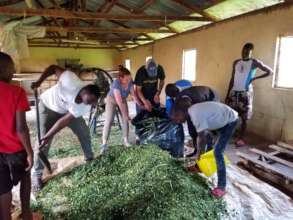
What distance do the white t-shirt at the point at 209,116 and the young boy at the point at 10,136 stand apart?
1214 mm

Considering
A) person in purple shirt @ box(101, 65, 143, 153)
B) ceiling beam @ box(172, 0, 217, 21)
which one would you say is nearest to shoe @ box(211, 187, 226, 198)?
person in purple shirt @ box(101, 65, 143, 153)

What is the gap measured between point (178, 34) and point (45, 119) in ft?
17.9

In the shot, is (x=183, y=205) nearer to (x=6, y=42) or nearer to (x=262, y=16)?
(x=262, y=16)

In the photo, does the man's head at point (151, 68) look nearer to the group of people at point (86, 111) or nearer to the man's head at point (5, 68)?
the group of people at point (86, 111)

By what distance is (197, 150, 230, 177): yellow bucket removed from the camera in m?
2.39

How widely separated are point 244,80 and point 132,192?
8.84 ft

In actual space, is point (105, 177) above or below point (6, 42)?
below

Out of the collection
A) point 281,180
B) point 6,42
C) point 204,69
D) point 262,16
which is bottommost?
point 281,180

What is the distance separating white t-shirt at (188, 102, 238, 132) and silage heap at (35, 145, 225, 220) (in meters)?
0.48

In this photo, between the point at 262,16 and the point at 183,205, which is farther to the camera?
the point at 262,16

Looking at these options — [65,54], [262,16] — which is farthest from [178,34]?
[65,54]

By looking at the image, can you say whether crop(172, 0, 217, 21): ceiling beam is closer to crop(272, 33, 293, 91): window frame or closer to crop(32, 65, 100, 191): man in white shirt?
crop(272, 33, 293, 91): window frame

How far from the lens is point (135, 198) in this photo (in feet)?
6.51

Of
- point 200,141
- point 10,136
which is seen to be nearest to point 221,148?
point 200,141
